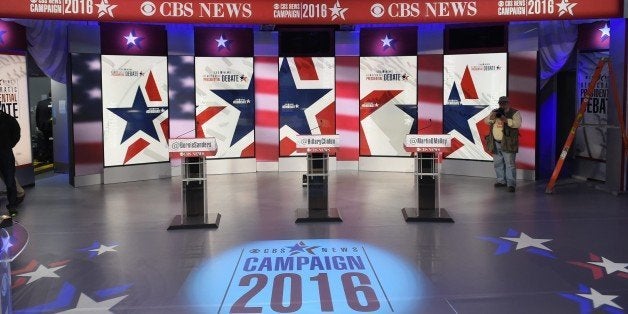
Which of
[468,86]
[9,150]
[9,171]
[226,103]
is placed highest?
[468,86]

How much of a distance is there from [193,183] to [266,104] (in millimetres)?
4632

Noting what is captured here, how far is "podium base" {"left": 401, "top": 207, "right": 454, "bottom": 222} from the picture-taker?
7.57 metres

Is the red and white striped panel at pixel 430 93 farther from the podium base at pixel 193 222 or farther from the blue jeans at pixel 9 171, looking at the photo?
the blue jeans at pixel 9 171

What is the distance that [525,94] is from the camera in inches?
421

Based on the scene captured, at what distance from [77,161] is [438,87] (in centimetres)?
633

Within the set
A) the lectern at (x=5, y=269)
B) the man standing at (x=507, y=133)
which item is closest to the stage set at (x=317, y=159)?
the lectern at (x=5, y=269)

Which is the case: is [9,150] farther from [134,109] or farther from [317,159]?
[317,159]

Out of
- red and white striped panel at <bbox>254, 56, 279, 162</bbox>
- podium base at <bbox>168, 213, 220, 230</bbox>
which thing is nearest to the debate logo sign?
podium base at <bbox>168, 213, 220, 230</bbox>

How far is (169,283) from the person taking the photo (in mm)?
5301

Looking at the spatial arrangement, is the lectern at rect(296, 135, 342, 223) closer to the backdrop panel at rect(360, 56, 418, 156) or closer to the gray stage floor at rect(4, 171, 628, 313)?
the gray stage floor at rect(4, 171, 628, 313)

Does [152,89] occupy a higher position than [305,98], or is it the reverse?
[152,89]

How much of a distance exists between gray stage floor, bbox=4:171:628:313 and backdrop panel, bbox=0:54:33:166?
1397mm

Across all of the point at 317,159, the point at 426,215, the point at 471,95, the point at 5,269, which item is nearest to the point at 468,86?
the point at 471,95

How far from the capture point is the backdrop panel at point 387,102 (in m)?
11.8
